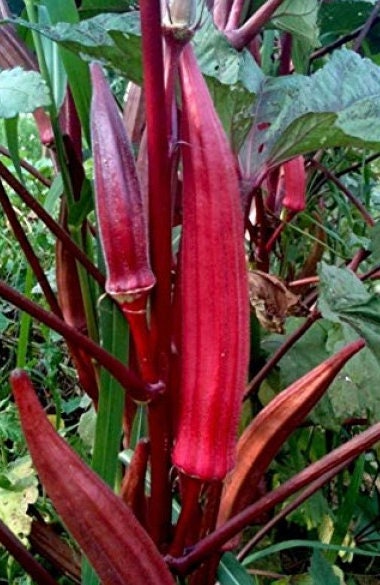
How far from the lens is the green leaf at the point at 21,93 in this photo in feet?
1.61

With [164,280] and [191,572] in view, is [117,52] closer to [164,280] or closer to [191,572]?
[164,280]

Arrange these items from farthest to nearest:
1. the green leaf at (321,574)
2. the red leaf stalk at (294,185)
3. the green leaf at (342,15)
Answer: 1. the green leaf at (342,15)
2. the red leaf stalk at (294,185)
3. the green leaf at (321,574)

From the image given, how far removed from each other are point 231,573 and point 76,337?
27cm

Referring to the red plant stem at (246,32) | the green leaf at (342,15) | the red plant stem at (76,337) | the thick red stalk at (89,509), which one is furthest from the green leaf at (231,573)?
the green leaf at (342,15)

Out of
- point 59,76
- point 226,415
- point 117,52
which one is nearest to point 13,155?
point 59,76

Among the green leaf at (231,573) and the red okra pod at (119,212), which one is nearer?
the red okra pod at (119,212)

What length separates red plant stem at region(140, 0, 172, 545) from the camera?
40 cm

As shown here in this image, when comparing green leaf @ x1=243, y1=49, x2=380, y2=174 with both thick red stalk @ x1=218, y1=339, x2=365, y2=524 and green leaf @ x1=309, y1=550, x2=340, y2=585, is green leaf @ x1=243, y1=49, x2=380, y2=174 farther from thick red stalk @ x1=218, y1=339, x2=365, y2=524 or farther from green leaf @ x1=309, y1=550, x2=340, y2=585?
green leaf @ x1=309, y1=550, x2=340, y2=585

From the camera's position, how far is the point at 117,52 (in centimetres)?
47

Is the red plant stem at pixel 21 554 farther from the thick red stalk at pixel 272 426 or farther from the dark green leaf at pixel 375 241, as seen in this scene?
the dark green leaf at pixel 375 241

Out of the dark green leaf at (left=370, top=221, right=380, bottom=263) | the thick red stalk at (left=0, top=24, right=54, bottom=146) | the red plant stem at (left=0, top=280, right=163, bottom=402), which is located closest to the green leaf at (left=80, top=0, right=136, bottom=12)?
the thick red stalk at (left=0, top=24, right=54, bottom=146)

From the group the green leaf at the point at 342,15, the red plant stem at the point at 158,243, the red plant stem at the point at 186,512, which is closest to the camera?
the red plant stem at the point at 158,243

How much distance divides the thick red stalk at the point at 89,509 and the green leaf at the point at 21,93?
18 centimetres

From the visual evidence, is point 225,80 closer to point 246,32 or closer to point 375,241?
point 246,32
